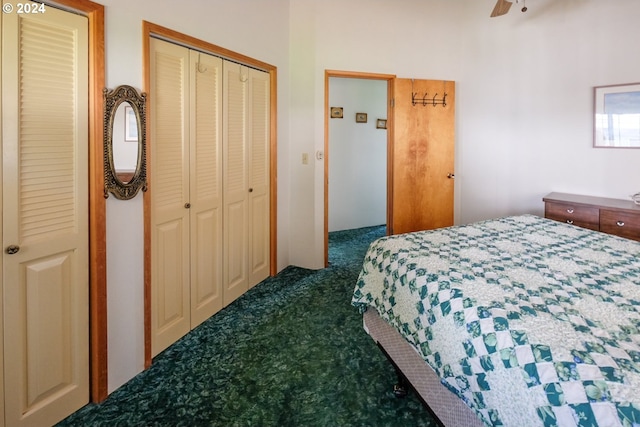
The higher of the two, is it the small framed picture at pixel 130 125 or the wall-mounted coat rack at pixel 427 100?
the wall-mounted coat rack at pixel 427 100

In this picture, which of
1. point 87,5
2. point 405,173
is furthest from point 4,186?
point 405,173

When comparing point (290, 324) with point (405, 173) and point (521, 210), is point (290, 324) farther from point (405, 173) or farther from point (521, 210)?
point (521, 210)

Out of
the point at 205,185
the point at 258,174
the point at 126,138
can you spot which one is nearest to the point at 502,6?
the point at 258,174

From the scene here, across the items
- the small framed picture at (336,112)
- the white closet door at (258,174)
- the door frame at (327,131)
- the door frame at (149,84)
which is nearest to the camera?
the door frame at (149,84)

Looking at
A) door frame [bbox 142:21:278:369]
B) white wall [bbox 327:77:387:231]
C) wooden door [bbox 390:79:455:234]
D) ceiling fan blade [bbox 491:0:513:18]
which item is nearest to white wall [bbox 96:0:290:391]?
door frame [bbox 142:21:278:369]

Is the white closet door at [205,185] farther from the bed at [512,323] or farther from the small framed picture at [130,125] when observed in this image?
the bed at [512,323]

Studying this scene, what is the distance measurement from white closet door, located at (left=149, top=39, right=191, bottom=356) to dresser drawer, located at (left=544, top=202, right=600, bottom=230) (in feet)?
10.1

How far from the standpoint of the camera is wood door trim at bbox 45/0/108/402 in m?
1.72

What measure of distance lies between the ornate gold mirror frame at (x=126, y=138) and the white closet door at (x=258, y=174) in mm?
1197

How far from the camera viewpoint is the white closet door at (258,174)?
10.4 ft

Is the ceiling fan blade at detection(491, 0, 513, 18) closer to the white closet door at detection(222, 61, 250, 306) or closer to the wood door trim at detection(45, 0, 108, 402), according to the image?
the white closet door at detection(222, 61, 250, 306)

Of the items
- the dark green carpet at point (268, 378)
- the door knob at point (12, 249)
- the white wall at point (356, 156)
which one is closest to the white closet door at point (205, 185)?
the dark green carpet at point (268, 378)

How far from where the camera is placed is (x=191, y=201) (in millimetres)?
2512

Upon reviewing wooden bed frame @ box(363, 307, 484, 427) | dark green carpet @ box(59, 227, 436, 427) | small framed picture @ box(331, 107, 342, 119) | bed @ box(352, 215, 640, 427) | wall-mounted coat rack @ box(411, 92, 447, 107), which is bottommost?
dark green carpet @ box(59, 227, 436, 427)
